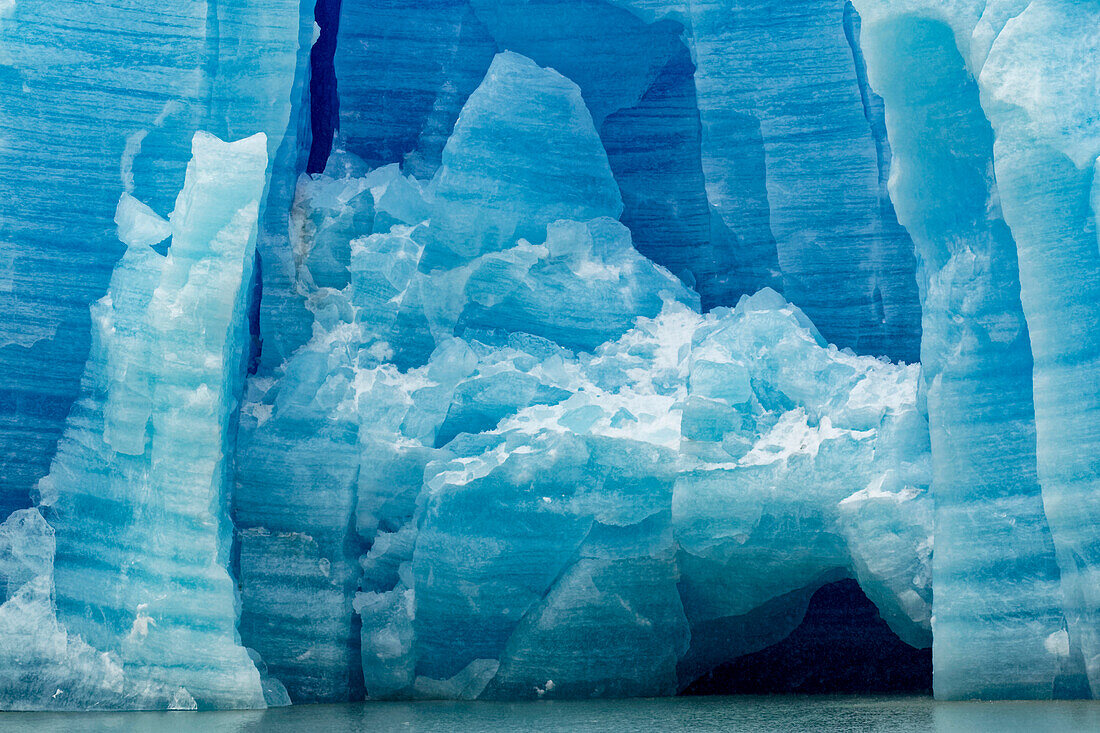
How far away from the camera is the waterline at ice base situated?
15.3 ft

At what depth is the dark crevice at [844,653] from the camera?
5887 mm

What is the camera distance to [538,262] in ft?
19.5

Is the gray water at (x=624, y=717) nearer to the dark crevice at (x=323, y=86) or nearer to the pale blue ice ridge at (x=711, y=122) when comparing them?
the pale blue ice ridge at (x=711, y=122)

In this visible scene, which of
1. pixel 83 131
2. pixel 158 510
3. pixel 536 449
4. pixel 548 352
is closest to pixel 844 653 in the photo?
pixel 536 449

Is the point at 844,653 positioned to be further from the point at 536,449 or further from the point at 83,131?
the point at 83,131

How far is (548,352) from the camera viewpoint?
19.2 feet

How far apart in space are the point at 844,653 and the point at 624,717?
76.6 inches

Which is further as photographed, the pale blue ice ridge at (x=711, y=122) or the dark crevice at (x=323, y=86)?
the dark crevice at (x=323, y=86)

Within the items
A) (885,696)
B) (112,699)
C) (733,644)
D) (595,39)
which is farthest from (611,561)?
(595,39)

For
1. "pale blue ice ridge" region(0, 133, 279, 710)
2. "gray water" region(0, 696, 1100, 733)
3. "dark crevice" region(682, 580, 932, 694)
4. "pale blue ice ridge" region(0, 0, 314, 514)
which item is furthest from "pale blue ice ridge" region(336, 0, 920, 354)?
"gray water" region(0, 696, 1100, 733)

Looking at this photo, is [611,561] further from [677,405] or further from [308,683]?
[308,683]

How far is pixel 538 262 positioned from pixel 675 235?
998 mm

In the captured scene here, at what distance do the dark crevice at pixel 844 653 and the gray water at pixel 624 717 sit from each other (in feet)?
2.22

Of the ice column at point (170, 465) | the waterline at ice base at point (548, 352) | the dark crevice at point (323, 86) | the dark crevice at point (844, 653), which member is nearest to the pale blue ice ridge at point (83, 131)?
the waterline at ice base at point (548, 352)
